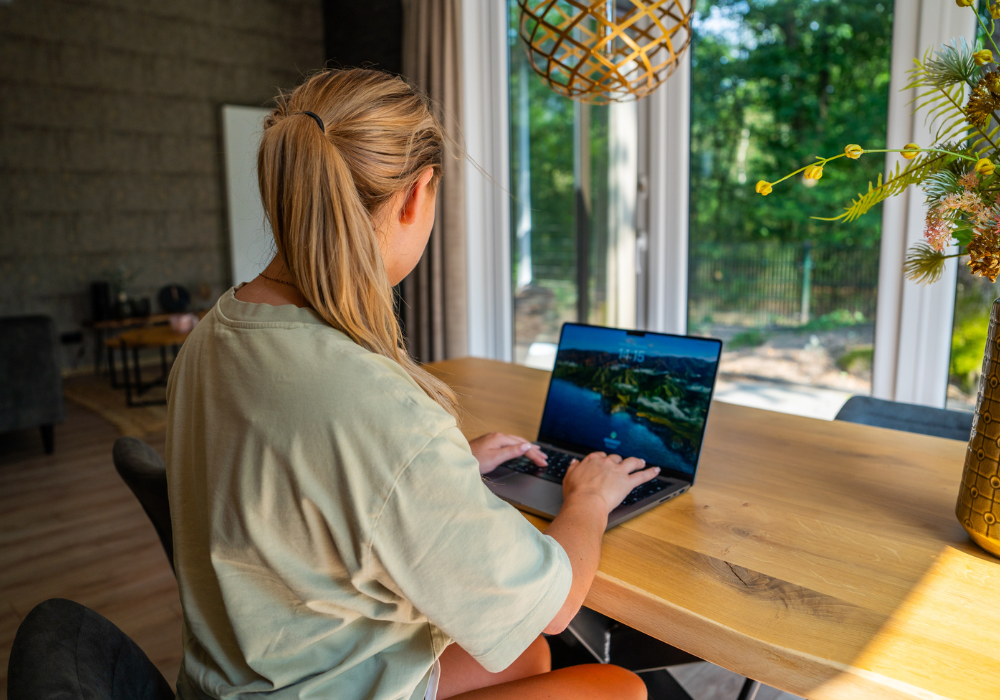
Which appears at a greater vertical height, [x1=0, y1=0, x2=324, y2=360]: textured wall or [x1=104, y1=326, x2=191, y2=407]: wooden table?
[x1=0, y1=0, x2=324, y2=360]: textured wall

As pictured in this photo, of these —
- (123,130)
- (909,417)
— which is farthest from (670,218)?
(123,130)

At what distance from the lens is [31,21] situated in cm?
459

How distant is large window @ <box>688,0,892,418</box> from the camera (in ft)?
9.36

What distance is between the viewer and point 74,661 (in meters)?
0.69

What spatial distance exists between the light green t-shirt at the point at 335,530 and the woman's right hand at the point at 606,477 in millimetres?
236

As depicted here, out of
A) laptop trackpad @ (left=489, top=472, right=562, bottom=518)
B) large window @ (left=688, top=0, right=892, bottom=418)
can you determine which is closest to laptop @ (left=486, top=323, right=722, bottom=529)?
laptop trackpad @ (left=489, top=472, right=562, bottom=518)

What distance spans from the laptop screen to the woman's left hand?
107 mm

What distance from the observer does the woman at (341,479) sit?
26.1 inches

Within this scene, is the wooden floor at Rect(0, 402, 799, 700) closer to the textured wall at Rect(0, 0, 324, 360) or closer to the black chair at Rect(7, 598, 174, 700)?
the black chair at Rect(7, 598, 174, 700)

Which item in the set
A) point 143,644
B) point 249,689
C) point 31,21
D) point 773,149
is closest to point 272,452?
point 249,689

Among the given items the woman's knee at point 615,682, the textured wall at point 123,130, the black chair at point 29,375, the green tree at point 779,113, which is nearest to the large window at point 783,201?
the green tree at point 779,113

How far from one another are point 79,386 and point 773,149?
468 cm

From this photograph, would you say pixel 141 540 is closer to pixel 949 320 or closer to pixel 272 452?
pixel 272 452

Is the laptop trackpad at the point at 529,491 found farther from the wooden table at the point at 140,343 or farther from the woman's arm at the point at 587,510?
the wooden table at the point at 140,343
